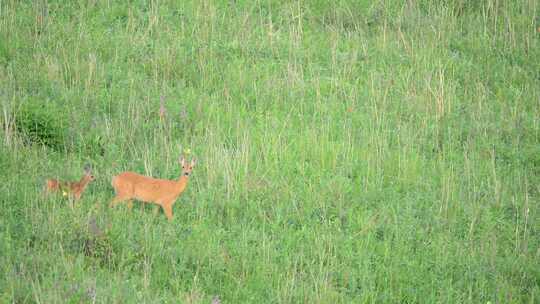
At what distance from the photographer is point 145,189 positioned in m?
6.49

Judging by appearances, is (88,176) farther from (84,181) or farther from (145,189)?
(145,189)

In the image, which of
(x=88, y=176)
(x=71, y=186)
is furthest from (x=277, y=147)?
(x=71, y=186)

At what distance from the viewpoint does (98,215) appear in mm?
6293

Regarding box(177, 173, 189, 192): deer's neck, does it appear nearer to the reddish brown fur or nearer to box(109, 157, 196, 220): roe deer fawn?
box(109, 157, 196, 220): roe deer fawn

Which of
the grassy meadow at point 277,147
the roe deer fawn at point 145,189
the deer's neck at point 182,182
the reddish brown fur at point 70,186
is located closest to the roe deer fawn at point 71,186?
the reddish brown fur at point 70,186

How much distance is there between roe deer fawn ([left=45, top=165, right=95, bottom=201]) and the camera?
250 inches

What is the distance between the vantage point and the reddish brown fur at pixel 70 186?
20.9 ft

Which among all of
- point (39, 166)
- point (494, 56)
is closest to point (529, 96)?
point (494, 56)

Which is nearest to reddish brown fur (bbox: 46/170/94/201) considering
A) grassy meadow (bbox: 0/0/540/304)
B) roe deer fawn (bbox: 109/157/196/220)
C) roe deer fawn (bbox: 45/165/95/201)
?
roe deer fawn (bbox: 45/165/95/201)

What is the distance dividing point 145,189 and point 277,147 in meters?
1.66

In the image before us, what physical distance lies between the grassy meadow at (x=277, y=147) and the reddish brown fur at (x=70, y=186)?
4.3 inches

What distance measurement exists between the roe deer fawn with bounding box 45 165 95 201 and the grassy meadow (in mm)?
108

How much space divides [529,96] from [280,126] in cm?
298

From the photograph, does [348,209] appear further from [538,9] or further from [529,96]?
[538,9]
